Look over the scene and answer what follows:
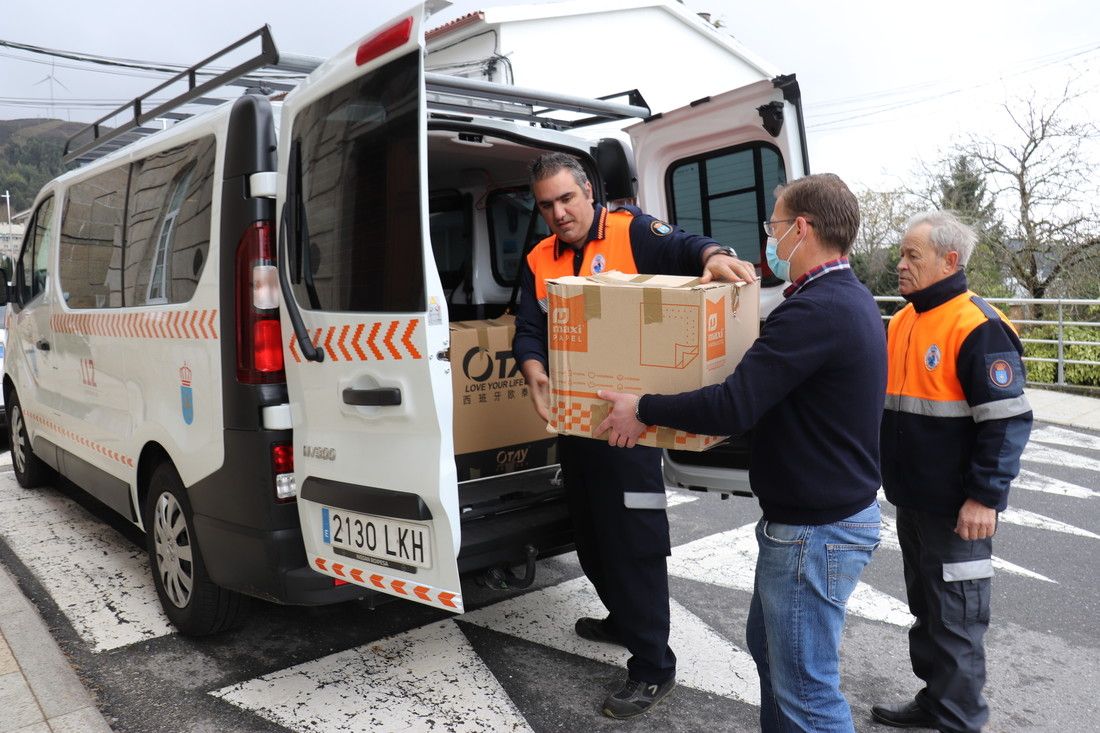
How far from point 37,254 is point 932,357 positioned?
5043 mm

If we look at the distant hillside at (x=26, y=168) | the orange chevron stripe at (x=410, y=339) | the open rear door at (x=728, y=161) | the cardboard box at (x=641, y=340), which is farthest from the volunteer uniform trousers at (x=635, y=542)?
the distant hillside at (x=26, y=168)

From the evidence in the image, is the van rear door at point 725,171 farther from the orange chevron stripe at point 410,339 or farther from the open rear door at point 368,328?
the orange chevron stripe at point 410,339

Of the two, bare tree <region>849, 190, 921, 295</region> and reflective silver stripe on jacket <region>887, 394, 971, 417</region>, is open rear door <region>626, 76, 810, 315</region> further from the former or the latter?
bare tree <region>849, 190, 921, 295</region>

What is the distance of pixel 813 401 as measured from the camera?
1977 millimetres

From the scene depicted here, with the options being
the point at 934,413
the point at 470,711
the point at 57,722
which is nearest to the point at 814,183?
the point at 934,413

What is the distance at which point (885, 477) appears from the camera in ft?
9.27

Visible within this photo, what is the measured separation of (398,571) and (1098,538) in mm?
4296

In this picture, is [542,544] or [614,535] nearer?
[614,535]

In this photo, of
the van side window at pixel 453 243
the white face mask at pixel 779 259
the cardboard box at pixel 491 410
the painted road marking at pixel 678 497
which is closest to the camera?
the white face mask at pixel 779 259

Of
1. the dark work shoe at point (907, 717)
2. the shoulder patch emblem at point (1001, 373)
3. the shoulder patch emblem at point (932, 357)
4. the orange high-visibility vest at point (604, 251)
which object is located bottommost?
the dark work shoe at point (907, 717)

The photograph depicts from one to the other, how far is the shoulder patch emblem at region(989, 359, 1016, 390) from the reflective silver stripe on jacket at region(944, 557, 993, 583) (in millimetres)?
564

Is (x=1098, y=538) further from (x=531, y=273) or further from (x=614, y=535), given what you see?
(x=531, y=273)

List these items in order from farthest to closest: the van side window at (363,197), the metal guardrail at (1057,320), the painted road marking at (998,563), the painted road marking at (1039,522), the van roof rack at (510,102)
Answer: the metal guardrail at (1057,320), the painted road marking at (1039,522), the painted road marking at (998,563), the van roof rack at (510,102), the van side window at (363,197)

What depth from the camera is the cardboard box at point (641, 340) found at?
2176mm
